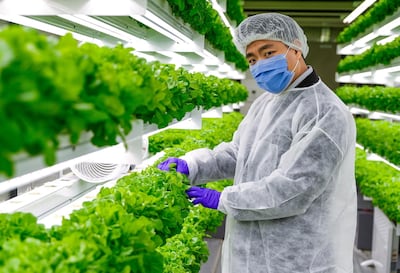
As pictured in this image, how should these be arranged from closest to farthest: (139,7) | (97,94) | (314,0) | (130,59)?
(97,94) → (130,59) → (139,7) → (314,0)

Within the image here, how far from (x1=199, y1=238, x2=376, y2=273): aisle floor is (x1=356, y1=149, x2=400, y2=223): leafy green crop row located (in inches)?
33.6

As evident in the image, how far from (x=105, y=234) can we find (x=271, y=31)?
1855 millimetres

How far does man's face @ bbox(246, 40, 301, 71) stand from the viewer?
10.1 feet

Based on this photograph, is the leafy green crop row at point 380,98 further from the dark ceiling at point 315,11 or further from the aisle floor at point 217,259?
the dark ceiling at point 315,11

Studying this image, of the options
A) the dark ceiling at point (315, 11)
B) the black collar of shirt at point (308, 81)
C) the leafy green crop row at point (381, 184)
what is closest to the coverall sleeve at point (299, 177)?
the black collar of shirt at point (308, 81)

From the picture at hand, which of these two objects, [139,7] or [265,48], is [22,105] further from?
[265,48]

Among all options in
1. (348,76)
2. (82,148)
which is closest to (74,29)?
(82,148)

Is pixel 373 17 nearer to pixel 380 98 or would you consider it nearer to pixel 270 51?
pixel 380 98

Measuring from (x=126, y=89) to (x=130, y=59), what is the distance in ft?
1.26

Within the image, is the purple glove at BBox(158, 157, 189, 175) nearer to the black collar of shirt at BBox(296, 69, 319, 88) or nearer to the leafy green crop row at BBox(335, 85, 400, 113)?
the black collar of shirt at BBox(296, 69, 319, 88)

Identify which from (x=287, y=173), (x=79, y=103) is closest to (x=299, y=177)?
(x=287, y=173)

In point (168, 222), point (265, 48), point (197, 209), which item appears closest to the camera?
point (168, 222)

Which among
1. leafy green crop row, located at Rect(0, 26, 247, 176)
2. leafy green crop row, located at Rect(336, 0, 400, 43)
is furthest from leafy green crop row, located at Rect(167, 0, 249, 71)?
leafy green crop row, located at Rect(336, 0, 400, 43)

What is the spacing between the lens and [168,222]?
90.7 inches
